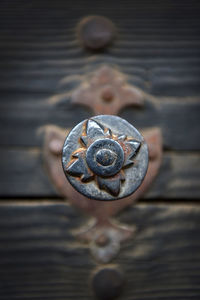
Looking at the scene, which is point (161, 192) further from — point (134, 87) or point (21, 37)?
point (21, 37)

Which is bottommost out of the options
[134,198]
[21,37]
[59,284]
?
[59,284]

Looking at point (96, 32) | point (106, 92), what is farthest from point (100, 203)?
point (96, 32)

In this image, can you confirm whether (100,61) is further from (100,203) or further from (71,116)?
(100,203)

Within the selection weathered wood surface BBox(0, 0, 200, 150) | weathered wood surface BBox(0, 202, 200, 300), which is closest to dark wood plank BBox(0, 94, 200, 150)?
weathered wood surface BBox(0, 0, 200, 150)

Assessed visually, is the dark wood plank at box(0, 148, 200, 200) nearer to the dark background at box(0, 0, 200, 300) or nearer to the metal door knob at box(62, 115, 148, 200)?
the dark background at box(0, 0, 200, 300)

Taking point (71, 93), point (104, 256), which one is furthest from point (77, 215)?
point (71, 93)

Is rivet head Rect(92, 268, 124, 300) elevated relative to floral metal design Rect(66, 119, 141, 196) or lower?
lower
